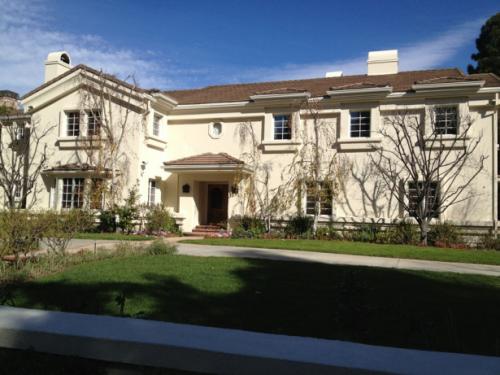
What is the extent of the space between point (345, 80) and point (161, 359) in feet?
64.2

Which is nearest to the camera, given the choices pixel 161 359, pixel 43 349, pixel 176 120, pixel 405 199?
pixel 161 359

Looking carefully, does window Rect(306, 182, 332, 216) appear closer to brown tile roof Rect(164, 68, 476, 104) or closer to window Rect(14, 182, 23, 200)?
brown tile roof Rect(164, 68, 476, 104)

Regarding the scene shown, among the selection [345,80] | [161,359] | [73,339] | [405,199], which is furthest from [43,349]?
[345,80]

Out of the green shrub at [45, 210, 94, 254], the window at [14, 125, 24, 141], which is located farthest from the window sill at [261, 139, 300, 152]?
the window at [14, 125, 24, 141]

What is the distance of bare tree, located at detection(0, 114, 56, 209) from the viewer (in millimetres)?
20172

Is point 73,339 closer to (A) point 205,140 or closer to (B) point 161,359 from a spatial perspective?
A: (B) point 161,359

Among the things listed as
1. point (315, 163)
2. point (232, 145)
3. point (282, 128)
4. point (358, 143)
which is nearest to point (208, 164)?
point (232, 145)

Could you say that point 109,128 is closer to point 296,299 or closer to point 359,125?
point 359,125

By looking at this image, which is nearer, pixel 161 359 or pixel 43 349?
pixel 161 359

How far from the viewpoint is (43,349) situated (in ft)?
11.3

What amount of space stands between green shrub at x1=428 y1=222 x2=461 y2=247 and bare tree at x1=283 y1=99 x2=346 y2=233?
4110 millimetres

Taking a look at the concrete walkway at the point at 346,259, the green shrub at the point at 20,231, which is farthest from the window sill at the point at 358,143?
the green shrub at the point at 20,231

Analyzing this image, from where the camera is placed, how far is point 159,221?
60.0 feet

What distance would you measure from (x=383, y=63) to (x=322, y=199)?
25.9 feet
